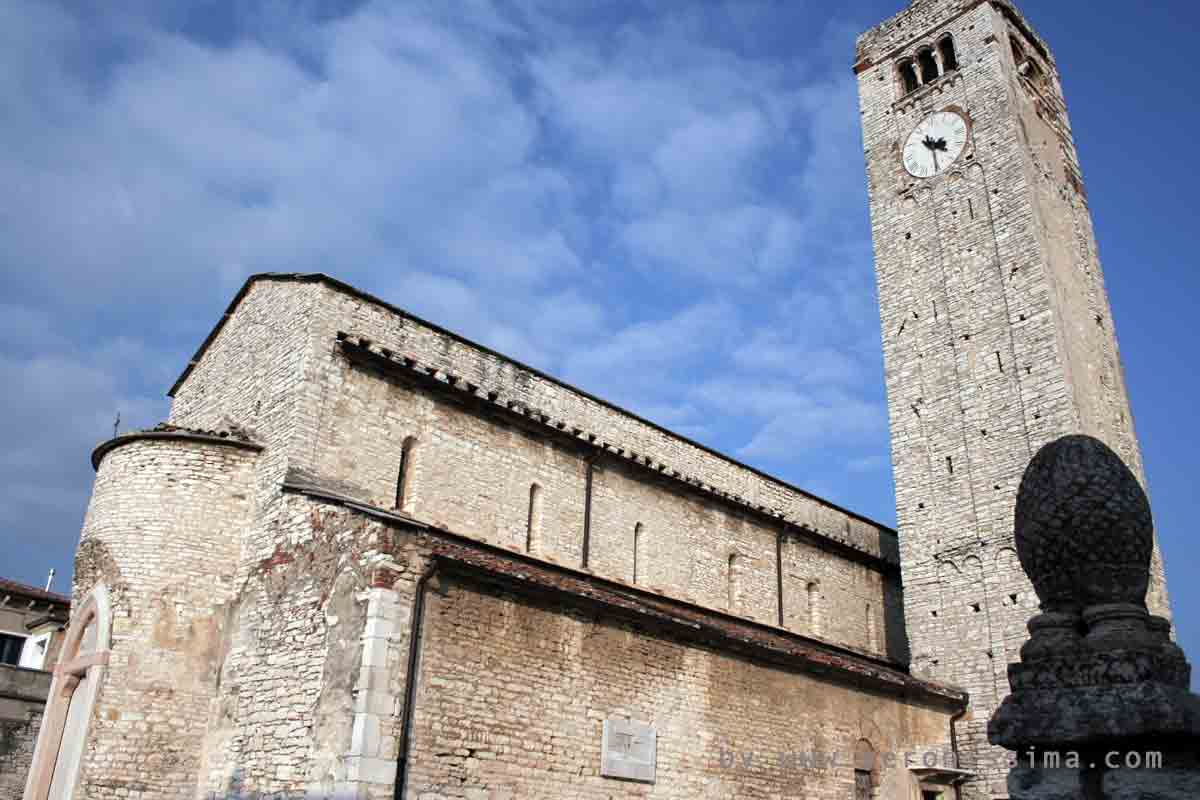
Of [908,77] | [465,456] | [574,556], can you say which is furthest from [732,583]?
[908,77]

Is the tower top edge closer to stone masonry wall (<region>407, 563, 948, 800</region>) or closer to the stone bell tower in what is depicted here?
the stone bell tower

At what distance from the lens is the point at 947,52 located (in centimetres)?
2655

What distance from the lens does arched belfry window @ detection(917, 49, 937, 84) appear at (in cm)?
2692

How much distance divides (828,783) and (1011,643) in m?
6.17

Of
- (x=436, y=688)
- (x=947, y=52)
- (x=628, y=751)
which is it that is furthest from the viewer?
(x=947, y=52)

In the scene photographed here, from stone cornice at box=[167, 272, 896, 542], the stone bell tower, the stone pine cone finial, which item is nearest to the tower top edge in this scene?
the stone bell tower

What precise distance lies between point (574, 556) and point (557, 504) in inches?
38.7

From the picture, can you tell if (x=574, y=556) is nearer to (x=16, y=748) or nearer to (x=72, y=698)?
(x=72, y=698)

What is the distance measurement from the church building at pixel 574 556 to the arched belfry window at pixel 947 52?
0.06m

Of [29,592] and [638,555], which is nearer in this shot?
[638,555]

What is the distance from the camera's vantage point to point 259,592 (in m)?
13.5

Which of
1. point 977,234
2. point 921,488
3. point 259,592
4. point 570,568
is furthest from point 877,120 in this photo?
point 259,592

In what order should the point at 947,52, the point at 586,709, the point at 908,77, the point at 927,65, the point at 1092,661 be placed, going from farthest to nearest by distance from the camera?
the point at 908,77
the point at 927,65
the point at 947,52
the point at 586,709
the point at 1092,661

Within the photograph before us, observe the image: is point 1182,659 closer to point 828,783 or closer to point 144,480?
point 828,783
